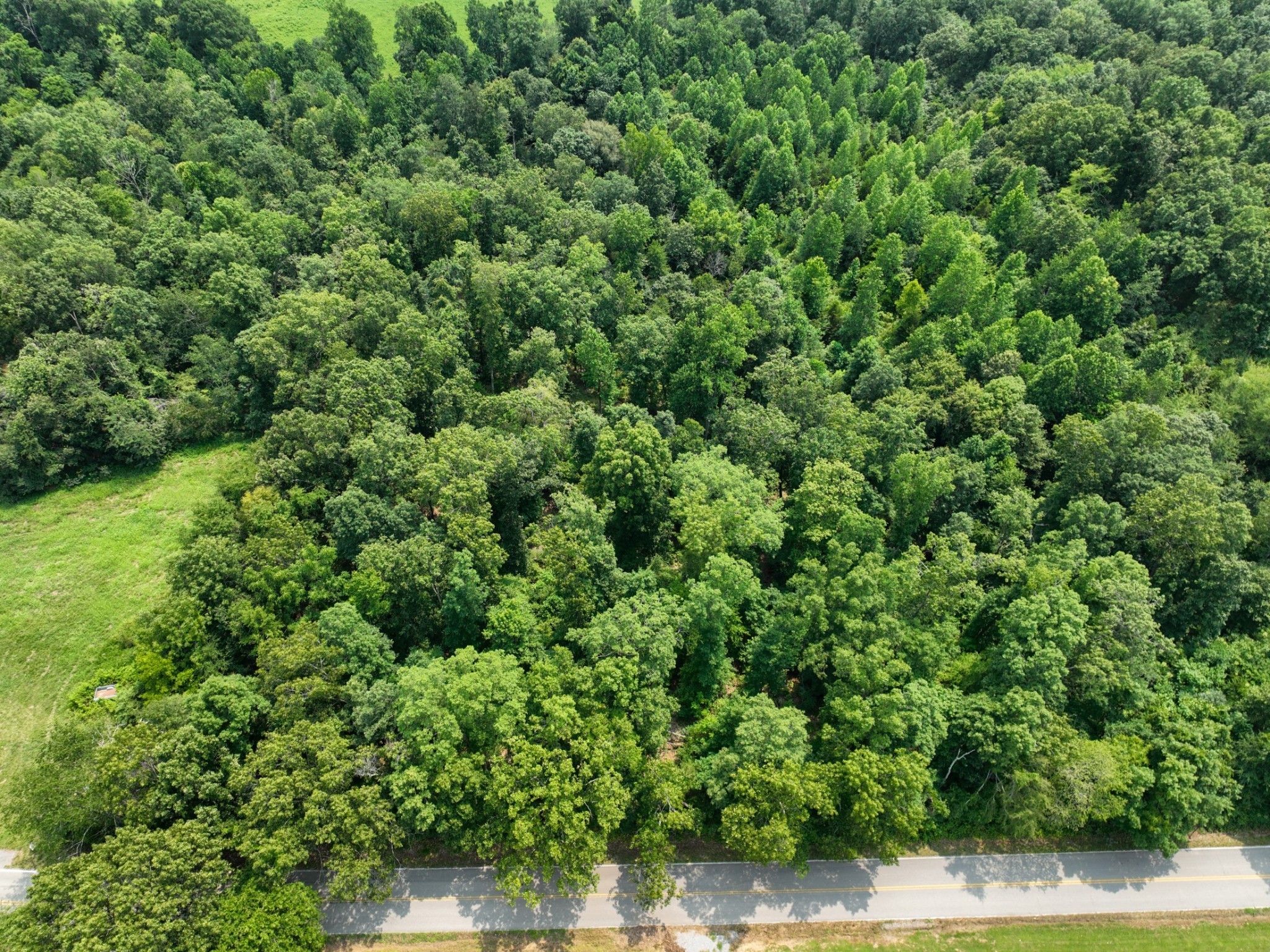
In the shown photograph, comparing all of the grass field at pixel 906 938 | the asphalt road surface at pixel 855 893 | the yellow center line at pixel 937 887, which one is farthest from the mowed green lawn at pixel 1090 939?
the yellow center line at pixel 937 887

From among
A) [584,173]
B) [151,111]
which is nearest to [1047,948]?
[584,173]

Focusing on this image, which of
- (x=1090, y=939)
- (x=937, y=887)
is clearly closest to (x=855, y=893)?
(x=937, y=887)

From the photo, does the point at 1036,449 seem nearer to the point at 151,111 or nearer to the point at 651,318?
the point at 651,318

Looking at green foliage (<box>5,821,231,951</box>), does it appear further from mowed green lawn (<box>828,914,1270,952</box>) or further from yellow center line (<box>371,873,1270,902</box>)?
mowed green lawn (<box>828,914,1270,952</box>)

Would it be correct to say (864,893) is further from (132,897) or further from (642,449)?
(132,897)

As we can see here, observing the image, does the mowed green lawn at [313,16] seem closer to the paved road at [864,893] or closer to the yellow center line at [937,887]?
the paved road at [864,893]

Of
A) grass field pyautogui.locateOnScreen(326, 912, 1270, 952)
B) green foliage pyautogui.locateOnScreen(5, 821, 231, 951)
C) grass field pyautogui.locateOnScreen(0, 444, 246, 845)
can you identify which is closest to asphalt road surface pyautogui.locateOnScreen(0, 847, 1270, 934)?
grass field pyautogui.locateOnScreen(326, 912, 1270, 952)
